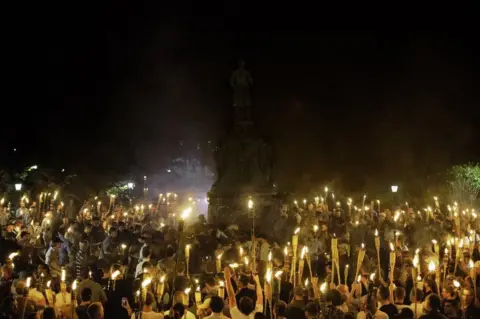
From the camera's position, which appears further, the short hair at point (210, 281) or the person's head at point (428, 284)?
the short hair at point (210, 281)

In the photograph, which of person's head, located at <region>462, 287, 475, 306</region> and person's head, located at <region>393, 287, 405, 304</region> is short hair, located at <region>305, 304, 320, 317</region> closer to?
person's head, located at <region>393, 287, 405, 304</region>

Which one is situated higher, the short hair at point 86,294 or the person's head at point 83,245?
the person's head at point 83,245

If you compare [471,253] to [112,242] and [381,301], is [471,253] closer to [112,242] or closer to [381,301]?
[381,301]

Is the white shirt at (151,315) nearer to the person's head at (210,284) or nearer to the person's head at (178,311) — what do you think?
the person's head at (178,311)

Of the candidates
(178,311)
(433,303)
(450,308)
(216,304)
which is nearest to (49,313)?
(178,311)

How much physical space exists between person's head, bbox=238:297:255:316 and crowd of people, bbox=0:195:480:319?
0.01m

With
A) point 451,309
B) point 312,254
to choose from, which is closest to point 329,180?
point 312,254

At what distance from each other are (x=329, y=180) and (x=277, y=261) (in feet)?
82.8

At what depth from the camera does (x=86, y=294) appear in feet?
21.3

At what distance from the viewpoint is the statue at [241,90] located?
22.7 m

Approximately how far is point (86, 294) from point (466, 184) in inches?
915

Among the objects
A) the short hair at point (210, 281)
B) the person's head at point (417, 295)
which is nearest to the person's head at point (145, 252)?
the short hair at point (210, 281)

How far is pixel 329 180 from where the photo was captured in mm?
33219

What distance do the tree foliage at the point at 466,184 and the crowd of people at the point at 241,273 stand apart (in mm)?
11717
